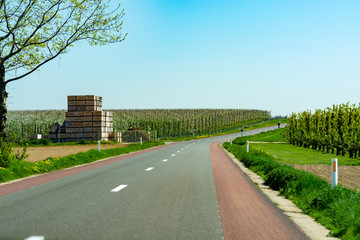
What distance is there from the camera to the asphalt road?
570 centimetres

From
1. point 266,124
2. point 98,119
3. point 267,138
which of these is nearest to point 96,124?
point 98,119

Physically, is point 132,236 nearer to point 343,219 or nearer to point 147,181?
point 343,219

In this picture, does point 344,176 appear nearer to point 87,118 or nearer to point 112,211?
point 112,211

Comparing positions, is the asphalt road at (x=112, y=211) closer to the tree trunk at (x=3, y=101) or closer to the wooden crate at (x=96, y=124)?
the tree trunk at (x=3, y=101)

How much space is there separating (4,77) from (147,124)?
9132 cm

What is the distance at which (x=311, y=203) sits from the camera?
8281 millimetres

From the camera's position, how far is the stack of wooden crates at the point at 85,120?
201 ft

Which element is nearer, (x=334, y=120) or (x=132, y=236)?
(x=132, y=236)

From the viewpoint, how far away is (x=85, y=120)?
61438 millimetres

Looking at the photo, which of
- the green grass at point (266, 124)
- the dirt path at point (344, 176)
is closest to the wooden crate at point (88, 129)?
the dirt path at point (344, 176)

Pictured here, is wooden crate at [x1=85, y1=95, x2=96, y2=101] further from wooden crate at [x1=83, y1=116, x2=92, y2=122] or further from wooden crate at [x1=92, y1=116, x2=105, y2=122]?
wooden crate at [x1=92, y1=116, x2=105, y2=122]

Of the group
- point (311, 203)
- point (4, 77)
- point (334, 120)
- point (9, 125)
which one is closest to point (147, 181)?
point (311, 203)

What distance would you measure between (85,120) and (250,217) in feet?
186

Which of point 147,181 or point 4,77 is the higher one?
point 4,77
